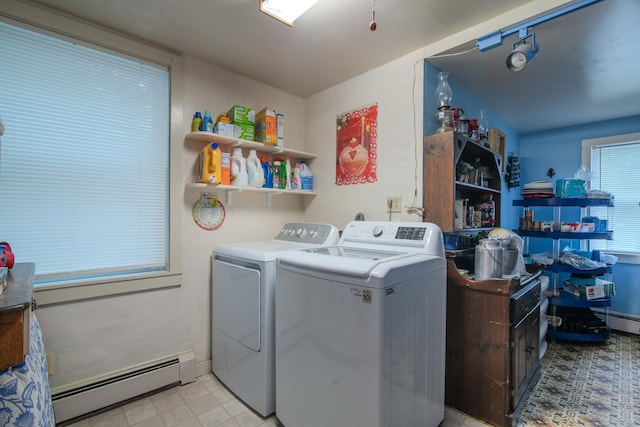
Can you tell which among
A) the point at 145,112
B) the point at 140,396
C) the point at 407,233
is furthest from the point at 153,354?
the point at 407,233

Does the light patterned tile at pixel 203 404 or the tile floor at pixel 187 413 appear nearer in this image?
the tile floor at pixel 187 413

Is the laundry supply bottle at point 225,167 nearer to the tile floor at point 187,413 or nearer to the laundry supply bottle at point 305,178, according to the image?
the laundry supply bottle at point 305,178

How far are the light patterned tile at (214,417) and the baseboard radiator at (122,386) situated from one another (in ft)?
1.34

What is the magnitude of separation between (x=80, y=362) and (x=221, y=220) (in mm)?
1213

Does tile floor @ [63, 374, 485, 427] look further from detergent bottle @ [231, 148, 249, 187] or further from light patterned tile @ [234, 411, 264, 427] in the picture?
detergent bottle @ [231, 148, 249, 187]

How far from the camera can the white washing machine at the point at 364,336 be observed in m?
1.17

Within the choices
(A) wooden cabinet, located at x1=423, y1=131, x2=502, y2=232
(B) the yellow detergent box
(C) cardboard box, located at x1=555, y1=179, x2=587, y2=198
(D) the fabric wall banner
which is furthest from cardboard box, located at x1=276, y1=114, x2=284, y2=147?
(C) cardboard box, located at x1=555, y1=179, x2=587, y2=198

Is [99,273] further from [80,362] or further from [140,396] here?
[140,396]

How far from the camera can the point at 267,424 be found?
1657 mm

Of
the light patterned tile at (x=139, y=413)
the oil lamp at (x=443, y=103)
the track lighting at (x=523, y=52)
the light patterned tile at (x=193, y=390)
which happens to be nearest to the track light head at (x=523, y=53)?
the track lighting at (x=523, y=52)

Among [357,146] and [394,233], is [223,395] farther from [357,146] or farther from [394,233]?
[357,146]

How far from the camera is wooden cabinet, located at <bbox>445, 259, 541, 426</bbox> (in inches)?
62.8

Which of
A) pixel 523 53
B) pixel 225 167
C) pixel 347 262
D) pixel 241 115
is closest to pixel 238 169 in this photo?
pixel 225 167

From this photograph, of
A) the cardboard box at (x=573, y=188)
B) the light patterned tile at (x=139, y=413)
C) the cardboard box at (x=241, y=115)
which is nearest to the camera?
the light patterned tile at (x=139, y=413)
